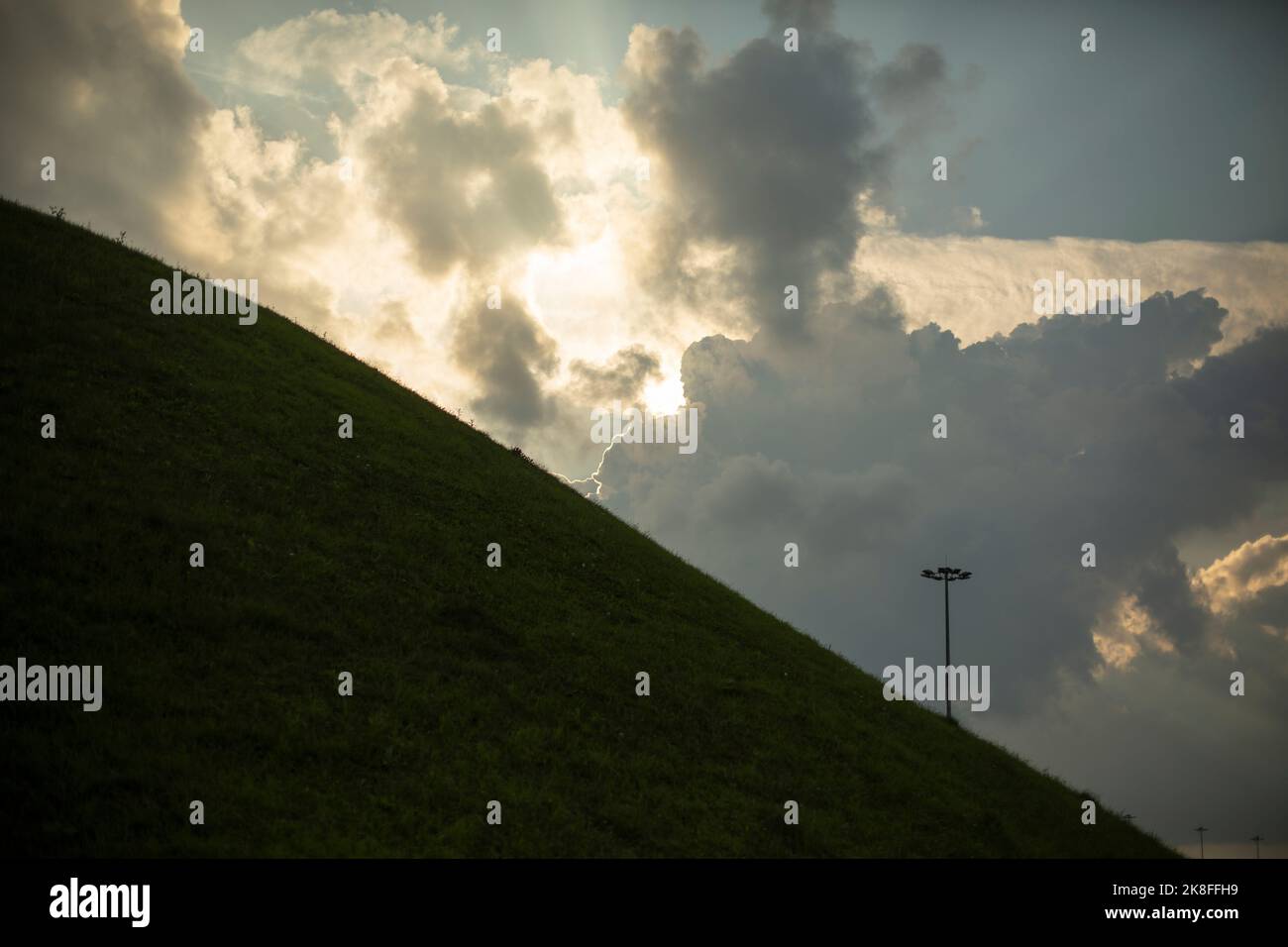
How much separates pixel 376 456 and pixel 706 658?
43.5 feet

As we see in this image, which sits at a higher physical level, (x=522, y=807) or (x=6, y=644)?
(x=6, y=644)

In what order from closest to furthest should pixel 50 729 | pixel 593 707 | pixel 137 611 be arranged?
1. pixel 50 729
2. pixel 137 611
3. pixel 593 707

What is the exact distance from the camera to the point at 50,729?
11.8m

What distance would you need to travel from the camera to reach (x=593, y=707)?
18.7 m

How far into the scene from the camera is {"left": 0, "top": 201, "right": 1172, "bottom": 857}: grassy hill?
1226 centimetres

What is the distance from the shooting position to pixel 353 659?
16641mm

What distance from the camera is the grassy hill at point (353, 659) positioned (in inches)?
483

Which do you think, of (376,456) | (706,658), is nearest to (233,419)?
(376,456)

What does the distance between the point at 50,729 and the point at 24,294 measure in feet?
66.0

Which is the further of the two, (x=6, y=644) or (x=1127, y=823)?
(x=1127, y=823)
